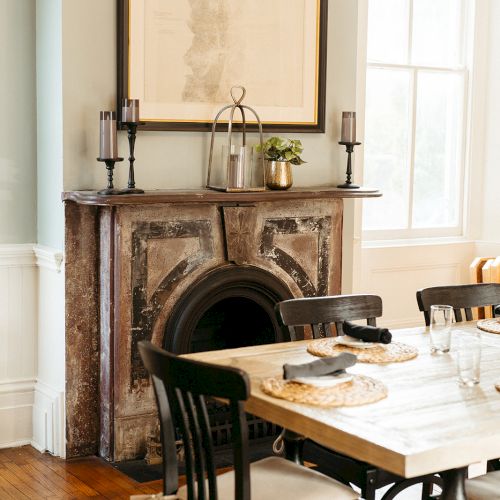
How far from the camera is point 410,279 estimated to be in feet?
19.0

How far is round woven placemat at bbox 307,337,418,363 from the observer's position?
9.48 ft

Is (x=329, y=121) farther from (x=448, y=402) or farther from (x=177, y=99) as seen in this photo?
(x=448, y=402)

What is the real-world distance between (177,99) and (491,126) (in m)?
2.59

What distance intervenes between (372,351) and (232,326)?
1.87 metres

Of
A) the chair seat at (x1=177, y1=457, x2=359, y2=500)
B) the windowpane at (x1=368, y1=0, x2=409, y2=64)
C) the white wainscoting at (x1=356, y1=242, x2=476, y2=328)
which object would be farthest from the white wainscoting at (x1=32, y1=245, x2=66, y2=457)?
the windowpane at (x1=368, y1=0, x2=409, y2=64)

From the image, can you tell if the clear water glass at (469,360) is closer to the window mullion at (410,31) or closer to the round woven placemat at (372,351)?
the round woven placemat at (372,351)

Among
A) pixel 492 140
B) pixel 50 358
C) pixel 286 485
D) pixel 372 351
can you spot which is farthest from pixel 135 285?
pixel 492 140

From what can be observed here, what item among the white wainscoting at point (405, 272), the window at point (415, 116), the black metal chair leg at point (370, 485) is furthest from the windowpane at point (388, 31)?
the black metal chair leg at point (370, 485)

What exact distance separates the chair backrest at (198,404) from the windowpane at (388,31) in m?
3.65

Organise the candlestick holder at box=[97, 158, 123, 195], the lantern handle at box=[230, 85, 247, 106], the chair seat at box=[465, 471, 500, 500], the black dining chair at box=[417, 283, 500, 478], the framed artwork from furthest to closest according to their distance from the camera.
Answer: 1. the lantern handle at box=[230, 85, 247, 106]
2. the framed artwork
3. the candlestick holder at box=[97, 158, 123, 195]
4. the black dining chair at box=[417, 283, 500, 478]
5. the chair seat at box=[465, 471, 500, 500]

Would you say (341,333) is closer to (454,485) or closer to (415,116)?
(454,485)

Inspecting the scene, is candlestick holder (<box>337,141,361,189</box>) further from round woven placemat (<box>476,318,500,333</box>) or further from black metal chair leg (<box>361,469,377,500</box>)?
black metal chair leg (<box>361,469,377,500</box>)

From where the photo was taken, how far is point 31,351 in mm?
4414

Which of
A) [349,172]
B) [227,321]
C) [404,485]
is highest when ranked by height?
[349,172]
